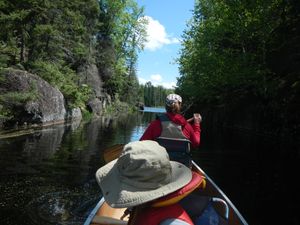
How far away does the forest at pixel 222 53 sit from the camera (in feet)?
70.2

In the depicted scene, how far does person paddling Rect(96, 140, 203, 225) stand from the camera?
2201mm

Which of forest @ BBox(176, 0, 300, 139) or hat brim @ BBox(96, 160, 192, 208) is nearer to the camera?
hat brim @ BBox(96, 160, 192, 208)

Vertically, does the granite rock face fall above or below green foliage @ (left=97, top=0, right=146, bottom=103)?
below

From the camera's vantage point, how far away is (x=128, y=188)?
7.33ft

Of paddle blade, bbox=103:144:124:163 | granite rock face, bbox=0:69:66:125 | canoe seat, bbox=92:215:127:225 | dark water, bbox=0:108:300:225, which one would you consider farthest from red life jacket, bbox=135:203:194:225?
granite rock face, bbox=0:69:66:125

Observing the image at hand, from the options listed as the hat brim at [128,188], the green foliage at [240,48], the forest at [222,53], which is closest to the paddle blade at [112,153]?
the hat brim at [128,188]

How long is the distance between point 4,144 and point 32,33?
13.6 m

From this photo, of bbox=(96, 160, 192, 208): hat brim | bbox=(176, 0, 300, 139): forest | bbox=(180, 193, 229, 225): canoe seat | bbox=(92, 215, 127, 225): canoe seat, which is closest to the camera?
bbox=(96, 160, 192, 208): hat brim

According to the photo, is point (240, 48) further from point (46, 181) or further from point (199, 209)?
point (199, 209)

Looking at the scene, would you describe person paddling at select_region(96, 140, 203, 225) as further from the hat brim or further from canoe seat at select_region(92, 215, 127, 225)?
canoe seat at select_region(92, 215, 127, 225)

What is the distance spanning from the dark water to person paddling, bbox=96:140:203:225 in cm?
589

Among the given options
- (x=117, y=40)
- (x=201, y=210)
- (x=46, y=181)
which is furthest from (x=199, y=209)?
(x=117, y=40)

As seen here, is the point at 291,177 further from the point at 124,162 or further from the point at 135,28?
the point at 135,28

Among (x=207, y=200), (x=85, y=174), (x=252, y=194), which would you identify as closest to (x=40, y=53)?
(x=85, y=174)
